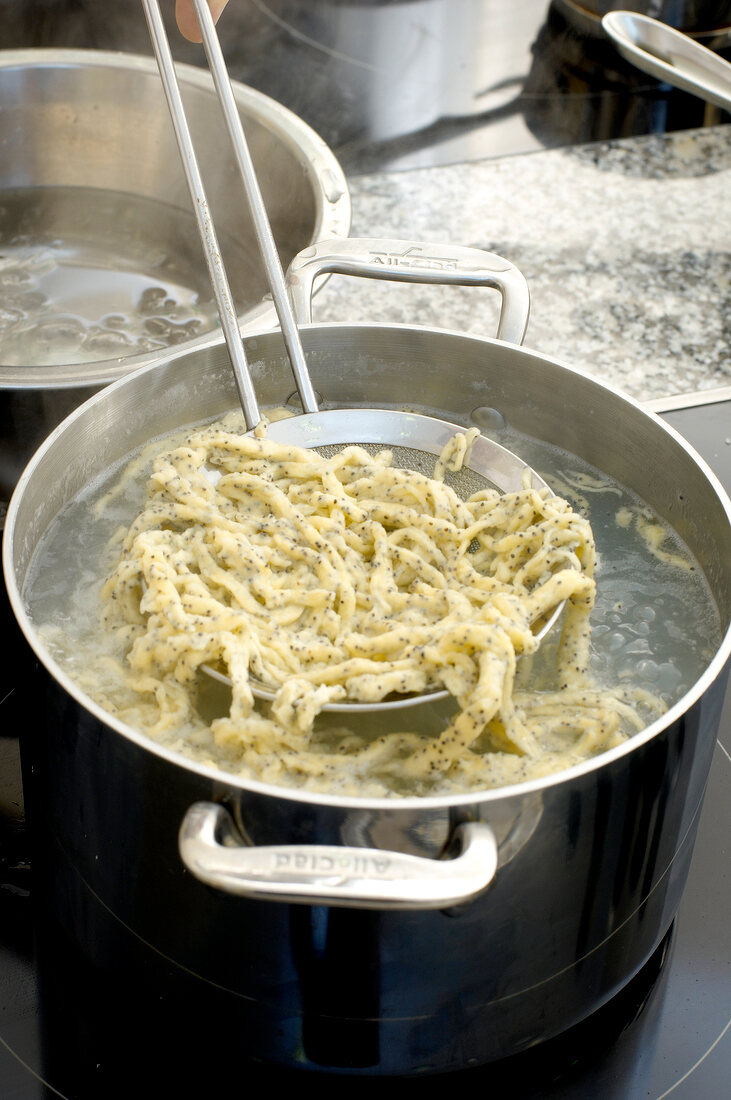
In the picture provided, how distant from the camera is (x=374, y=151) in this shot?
2037 millimetres

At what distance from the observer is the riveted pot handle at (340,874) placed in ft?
1.89

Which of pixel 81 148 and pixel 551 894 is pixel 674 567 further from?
pixel 81 148

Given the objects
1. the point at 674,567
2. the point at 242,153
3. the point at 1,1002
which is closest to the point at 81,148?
the point at 242,153

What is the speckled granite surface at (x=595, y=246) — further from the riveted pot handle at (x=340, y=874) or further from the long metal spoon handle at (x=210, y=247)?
the riveted pot handle at (x=340, y=874)

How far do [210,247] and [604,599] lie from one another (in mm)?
524

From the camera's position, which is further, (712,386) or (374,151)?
(374,151)

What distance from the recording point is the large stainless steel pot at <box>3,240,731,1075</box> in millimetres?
613

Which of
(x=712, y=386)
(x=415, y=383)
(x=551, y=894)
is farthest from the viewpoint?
(x=712, y=386)

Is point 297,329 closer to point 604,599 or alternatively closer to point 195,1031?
A: point 604,599

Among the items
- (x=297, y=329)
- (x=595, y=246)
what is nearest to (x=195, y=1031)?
(x=297, y=329)

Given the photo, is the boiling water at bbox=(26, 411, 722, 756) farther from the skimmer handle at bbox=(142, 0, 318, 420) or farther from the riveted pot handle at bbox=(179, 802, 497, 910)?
the riveted pot handle at bbox=(179, 802, 497, 910)

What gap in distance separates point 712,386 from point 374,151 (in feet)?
2.88

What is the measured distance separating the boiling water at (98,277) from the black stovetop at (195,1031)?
0.88 metres

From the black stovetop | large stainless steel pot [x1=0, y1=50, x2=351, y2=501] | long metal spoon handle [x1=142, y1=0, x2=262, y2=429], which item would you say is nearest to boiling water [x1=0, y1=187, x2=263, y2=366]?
large stainless steel pot [x1=0, y1=50, x2=351, y2=501]
